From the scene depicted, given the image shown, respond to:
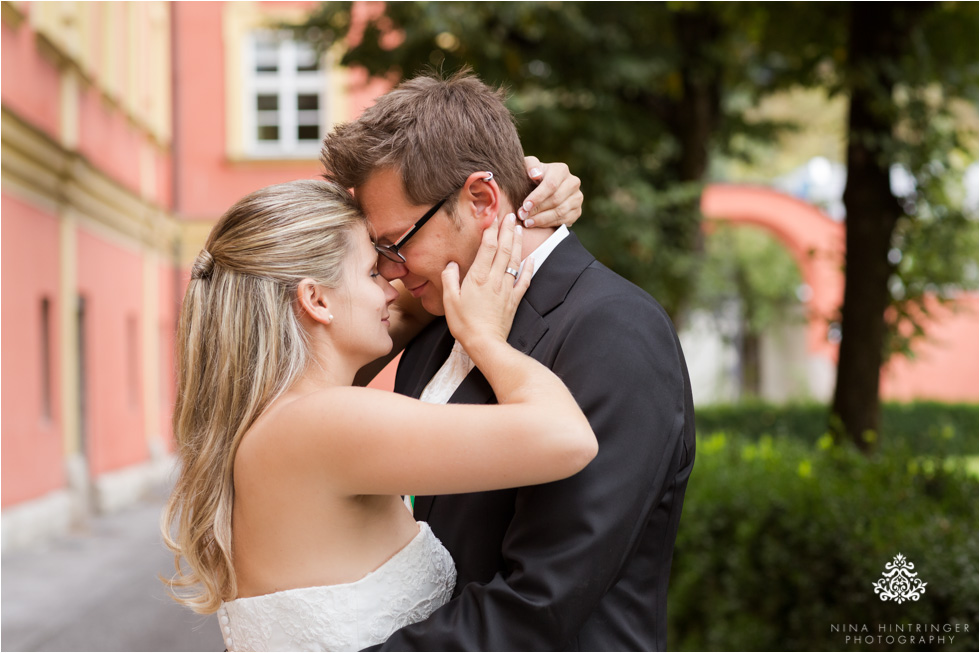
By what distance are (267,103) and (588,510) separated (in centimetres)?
1882

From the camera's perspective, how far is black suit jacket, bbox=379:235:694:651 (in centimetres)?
204

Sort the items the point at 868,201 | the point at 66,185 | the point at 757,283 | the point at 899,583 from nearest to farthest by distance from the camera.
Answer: the point at 899,583, the point at 868,201, the point at 66,185, the point at 757,283

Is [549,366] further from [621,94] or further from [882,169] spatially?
[621,94]

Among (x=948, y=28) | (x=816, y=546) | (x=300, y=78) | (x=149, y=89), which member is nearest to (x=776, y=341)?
(x=300, y=78)

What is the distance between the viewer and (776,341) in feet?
87.9

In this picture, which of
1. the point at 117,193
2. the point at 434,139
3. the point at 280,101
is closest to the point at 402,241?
→ the point at 434,139

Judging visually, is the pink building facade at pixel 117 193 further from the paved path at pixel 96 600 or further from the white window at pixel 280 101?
the paved path at pixel 96 600

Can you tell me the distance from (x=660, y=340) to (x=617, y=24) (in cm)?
968

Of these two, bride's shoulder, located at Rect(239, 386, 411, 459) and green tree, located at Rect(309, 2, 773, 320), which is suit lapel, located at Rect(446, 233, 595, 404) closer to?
bride's shoulder, located at Rect(239, 386, 411, 459)

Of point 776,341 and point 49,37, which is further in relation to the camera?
point 776,341

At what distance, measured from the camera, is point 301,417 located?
2131mm

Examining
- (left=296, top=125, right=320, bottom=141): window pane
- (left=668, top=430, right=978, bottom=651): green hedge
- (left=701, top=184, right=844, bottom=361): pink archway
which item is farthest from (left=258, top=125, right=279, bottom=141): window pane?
(left=668, top=430, right=978, bottom=651): green hedge

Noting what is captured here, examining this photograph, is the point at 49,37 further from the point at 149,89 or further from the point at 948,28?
the point at 948,28

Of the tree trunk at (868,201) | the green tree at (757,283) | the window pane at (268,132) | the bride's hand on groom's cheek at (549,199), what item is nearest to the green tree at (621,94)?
the tree trunk at (868,201)
